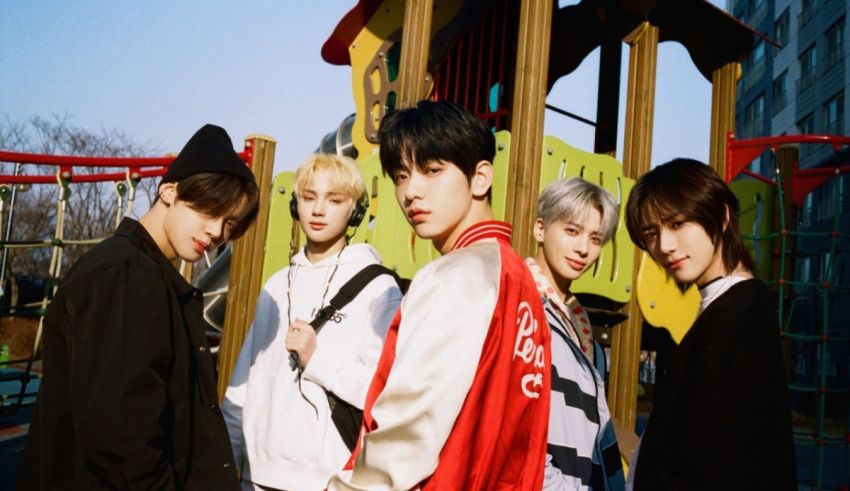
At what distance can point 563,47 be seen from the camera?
Result: 757cm

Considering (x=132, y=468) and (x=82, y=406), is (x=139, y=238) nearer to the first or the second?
(x=82, y=406)

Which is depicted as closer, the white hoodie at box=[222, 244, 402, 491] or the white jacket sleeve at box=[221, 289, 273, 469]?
the white hoodie at box=[222, 244, 402, 491]

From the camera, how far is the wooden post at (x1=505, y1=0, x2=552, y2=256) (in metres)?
4.07

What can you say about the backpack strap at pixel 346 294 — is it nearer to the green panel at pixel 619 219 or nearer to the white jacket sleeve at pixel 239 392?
the white jacket sleeve at pixel 239 392

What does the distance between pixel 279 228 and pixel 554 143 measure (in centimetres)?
198

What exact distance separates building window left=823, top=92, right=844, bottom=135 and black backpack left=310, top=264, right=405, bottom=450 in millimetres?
26138

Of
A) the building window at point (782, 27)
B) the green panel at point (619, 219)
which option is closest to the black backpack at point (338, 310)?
the green panel at point (619, 219)

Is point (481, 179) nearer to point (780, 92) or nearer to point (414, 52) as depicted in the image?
point (414, 52)

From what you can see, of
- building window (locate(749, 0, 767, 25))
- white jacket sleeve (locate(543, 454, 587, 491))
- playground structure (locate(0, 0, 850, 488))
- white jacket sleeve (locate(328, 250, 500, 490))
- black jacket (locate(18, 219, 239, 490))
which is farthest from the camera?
building window (locate(749, 0, 767, 25))

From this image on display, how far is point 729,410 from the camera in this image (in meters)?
1.62

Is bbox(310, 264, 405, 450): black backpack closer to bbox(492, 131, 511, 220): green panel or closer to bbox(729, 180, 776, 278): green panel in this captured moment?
bbox(492, 131, 511, 220): green panel

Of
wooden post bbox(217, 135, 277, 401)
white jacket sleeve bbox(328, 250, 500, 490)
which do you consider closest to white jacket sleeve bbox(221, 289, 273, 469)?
white jacket sleeve bbox(328, 250, 500, 490)

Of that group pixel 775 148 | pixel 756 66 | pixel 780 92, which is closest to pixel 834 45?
pixel 780 92

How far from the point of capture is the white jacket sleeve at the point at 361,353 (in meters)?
2.49
